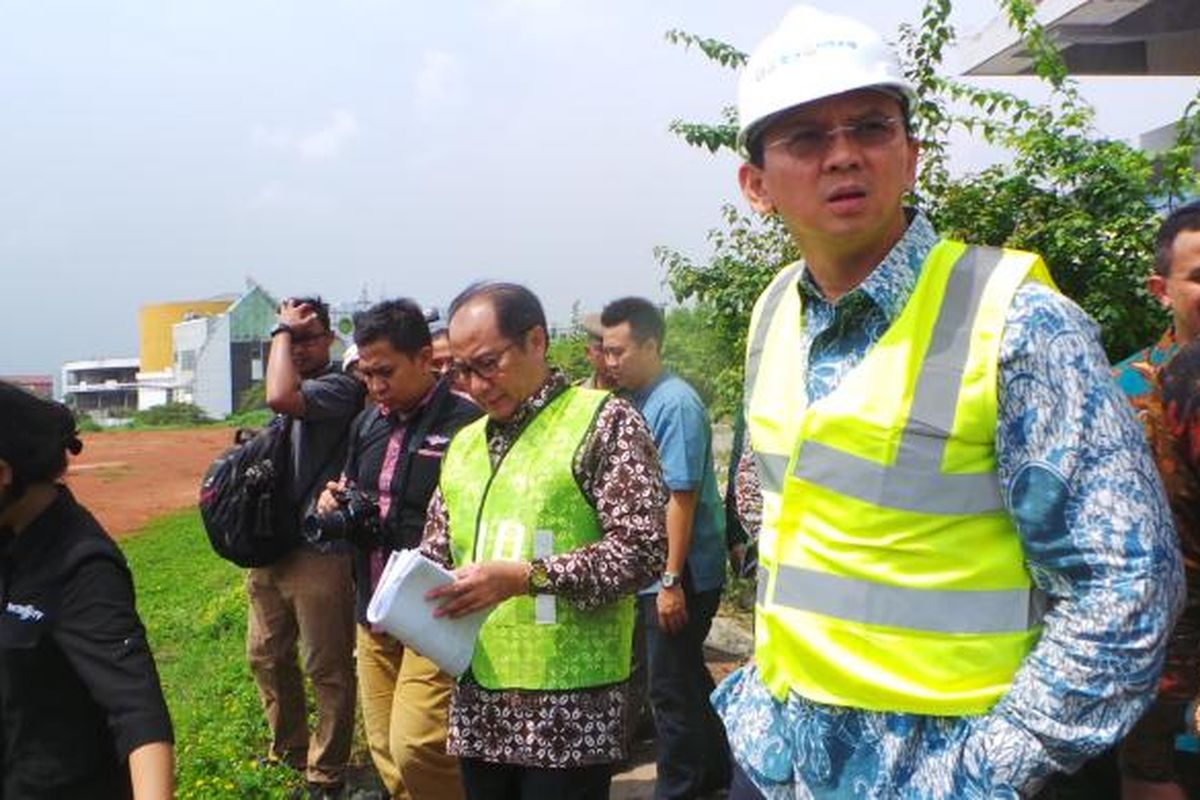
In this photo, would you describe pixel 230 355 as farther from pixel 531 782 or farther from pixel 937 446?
pixel 937 446

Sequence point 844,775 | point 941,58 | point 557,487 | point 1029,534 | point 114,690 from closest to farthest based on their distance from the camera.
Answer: point 1029,534, point 844,775, point 114,690, point 557,487, point 941,58

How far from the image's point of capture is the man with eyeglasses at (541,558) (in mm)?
3018

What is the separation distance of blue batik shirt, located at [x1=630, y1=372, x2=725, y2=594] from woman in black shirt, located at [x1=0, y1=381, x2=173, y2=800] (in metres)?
2.43

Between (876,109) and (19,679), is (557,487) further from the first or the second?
(876,109)

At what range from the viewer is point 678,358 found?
31.7ft

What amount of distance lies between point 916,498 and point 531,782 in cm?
175

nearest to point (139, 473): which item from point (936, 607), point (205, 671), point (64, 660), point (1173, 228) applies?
point (205, 671)

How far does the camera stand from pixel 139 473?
33062mm

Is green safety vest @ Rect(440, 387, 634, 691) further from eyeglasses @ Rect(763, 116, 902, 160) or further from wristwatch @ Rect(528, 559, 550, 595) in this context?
eyeglasses @ Rect(763, 116, 902, 160)

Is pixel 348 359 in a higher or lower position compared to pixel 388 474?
higher

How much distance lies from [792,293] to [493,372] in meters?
1.33

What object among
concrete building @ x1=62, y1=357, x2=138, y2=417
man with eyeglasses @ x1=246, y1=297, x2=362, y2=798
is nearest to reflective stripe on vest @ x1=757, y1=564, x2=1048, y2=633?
man with eyeglasses @ x1=246, y1=297, x2=362, y2=798

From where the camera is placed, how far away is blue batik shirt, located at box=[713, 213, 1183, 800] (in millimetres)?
1490

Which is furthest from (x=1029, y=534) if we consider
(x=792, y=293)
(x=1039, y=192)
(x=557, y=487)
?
(x=1039, y=192)
